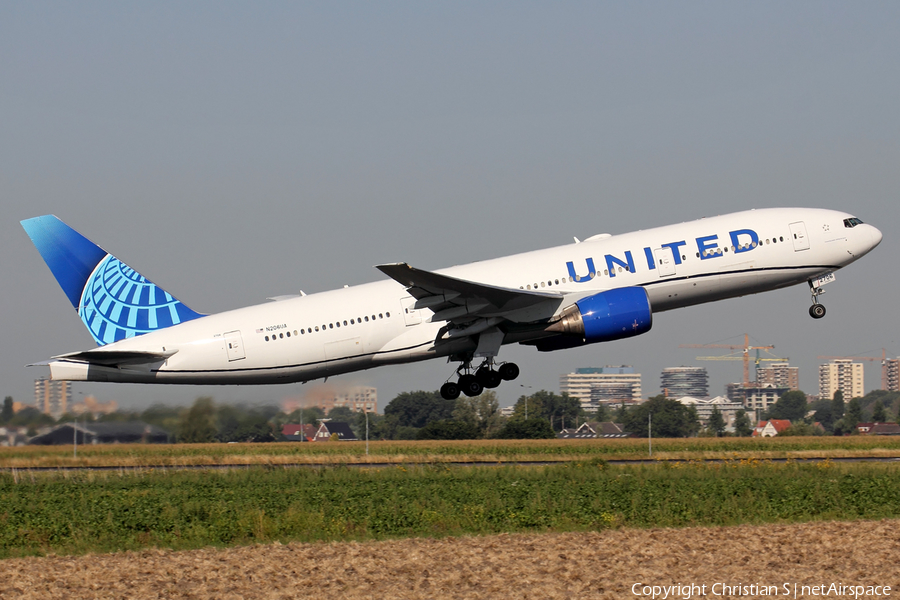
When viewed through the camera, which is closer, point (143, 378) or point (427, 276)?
point (427, 276)

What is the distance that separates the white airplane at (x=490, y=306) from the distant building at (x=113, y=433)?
3887mm

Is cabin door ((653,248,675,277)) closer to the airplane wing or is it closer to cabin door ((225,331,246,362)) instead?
the airplane wing

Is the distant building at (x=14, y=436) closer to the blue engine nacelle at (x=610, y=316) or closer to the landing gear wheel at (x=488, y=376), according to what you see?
the landing gear wheel at (x=488, y=376)

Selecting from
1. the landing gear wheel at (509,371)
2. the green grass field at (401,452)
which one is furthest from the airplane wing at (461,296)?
the green grass field at (401,452)

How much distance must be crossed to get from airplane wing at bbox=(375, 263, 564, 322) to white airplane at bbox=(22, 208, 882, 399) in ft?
0.19

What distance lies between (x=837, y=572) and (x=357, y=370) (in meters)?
19.6

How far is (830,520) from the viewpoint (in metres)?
21.9

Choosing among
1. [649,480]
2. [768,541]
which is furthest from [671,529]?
[649,480]

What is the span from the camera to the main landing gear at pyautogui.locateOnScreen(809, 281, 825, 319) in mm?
33406

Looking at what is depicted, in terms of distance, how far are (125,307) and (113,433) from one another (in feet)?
17.3

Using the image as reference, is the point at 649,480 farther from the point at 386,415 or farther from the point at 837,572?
the point at 386,415

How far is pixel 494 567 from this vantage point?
16.7 meters

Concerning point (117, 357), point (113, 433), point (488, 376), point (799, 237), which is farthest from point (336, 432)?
point (799, 237)

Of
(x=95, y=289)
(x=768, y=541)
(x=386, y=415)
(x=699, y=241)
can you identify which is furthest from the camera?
(x=386, y=415)
